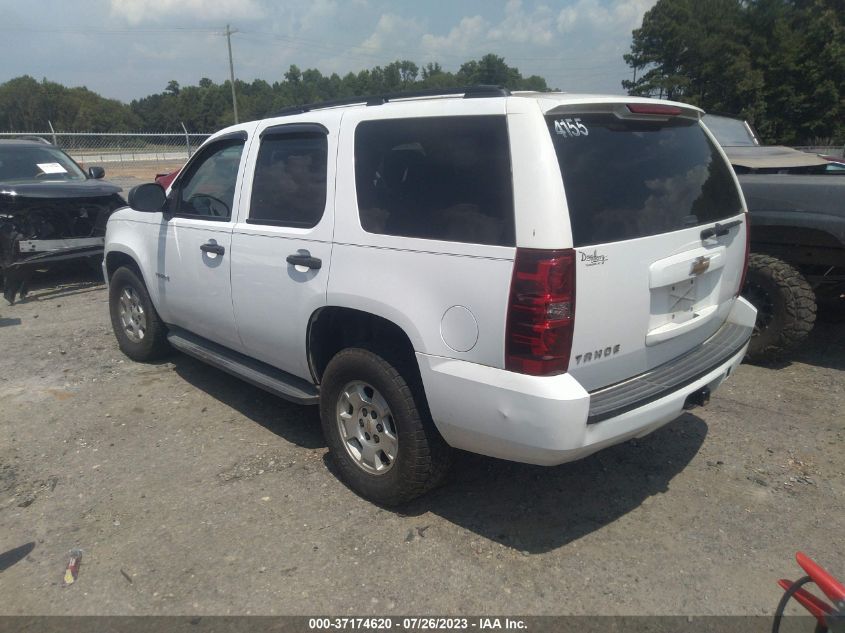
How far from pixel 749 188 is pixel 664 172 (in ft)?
8.28

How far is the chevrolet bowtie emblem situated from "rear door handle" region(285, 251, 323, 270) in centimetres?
184

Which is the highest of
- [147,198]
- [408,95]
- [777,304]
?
[408,95]

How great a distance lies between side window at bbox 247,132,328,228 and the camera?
11.8 feet

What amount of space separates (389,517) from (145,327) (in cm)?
303

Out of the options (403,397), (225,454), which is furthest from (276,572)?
(225,454)

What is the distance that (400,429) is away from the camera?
3168mm

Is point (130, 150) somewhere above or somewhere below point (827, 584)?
above

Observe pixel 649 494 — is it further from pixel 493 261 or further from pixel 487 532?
pixel 493 261

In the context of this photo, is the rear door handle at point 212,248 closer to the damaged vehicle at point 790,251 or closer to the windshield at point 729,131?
the damaged vehicle at point 790,251

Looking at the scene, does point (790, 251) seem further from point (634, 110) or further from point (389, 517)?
point (389, 517)

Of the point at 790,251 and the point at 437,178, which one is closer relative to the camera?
the point at 437,178

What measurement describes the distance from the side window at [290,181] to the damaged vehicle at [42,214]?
507 centimetres

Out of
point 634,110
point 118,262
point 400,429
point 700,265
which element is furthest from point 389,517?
point 118,262

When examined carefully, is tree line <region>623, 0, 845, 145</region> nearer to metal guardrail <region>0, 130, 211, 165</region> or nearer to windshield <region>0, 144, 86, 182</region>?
metal guardrail <region>0, 130, 211, 165</region>
